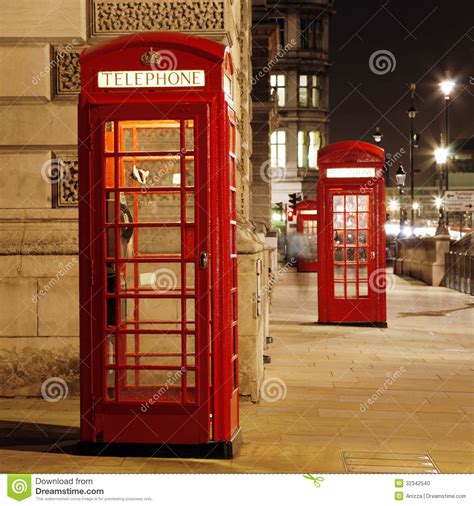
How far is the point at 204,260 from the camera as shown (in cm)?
560

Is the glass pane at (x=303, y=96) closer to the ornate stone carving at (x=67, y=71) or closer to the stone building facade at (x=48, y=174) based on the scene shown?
the stone building facade at (x=48, y=174)

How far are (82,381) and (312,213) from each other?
1039 inches

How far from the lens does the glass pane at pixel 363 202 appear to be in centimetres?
1298

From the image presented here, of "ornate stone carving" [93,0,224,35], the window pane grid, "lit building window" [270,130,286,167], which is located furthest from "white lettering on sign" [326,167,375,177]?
"lit building window" [270,130,286,167]

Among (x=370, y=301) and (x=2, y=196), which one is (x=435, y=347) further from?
(x=2, y=196)

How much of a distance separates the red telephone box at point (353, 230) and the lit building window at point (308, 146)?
44558mm

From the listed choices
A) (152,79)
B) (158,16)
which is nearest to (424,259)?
(158,16)

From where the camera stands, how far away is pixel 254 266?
7660 mm

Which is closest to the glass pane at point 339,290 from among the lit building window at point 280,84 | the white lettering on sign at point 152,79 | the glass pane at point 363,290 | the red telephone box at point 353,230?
the red telephone box at point 353,230

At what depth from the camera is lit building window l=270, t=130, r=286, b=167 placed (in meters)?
56.9

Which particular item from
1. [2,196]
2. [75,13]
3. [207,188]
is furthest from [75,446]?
[75,13]

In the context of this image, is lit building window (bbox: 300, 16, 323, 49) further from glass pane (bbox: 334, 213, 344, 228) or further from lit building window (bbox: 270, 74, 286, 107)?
glass pane (bbox: 334, 213, 344, 228)

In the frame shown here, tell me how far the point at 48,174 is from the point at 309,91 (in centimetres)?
5238

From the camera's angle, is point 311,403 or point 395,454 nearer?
point 395,454
